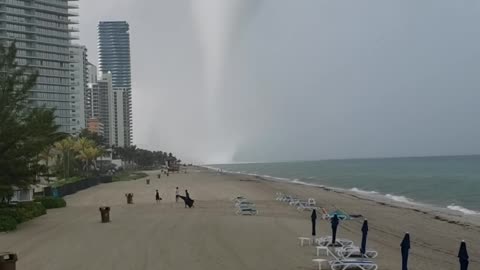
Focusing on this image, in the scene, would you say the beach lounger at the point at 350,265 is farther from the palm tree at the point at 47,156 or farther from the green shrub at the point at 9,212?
the palm tree at the point at 47,156

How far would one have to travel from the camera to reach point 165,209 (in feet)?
120

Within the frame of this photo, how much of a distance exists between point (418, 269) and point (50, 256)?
451 inches

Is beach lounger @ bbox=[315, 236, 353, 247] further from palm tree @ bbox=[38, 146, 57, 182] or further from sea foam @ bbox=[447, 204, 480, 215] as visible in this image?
sea foam @ bbox=[447, 204, 480, 215]

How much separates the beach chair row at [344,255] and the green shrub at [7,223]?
1431cm

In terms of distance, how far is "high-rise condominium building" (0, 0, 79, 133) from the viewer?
146m

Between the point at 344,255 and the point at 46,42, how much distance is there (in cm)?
14895

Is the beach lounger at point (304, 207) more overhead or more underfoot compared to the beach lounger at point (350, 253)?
more underfoot

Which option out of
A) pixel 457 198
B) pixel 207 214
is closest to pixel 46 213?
pixel 207 214

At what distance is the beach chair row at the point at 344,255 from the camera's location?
589 inches

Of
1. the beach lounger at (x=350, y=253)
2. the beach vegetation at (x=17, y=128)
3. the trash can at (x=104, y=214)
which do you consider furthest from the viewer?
the trash can at (x=104, y=214)

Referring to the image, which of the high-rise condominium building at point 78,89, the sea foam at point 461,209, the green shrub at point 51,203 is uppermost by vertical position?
the high-rise condominium building at point 78,89

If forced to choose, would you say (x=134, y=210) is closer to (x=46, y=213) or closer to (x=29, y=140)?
(x=46, y=213)

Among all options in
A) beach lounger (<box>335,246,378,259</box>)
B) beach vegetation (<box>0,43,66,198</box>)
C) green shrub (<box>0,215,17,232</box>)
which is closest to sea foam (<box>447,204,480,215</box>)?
beach lounger (<box>335,246,378,259</box>)

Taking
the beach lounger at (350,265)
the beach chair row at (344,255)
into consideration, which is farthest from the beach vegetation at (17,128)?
the beach lounger at (350,265)
